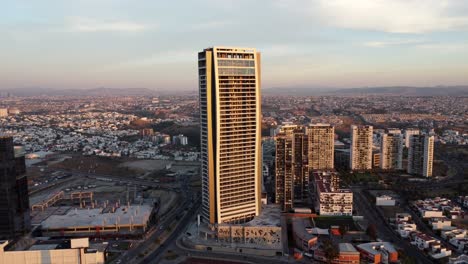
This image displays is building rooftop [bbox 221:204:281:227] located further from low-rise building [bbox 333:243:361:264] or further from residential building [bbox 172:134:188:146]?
residential building [bbox 172:134:188:146]

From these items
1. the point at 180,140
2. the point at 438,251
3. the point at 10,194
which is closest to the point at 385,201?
the point at 438,251

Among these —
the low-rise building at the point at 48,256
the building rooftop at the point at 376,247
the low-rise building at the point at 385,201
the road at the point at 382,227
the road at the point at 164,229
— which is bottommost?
the road at the point at 382,227

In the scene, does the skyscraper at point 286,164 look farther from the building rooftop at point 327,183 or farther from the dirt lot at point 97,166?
the dirt lot at point 97,166

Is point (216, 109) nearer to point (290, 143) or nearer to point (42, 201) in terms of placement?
point (290, 143)

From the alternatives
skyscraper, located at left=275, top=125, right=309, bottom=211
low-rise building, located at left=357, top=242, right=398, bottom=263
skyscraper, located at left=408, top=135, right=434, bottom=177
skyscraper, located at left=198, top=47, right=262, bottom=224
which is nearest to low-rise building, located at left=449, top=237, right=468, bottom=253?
low-rise building, located at left=357, top=242, right=398, bottom=263

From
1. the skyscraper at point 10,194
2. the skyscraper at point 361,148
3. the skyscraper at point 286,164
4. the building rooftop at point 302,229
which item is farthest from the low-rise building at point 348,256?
the skyscraper at point 361,148

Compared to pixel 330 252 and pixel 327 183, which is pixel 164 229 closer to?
pixel 330 252

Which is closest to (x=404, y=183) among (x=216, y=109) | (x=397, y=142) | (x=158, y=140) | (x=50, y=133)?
(x=397, y=142)
